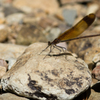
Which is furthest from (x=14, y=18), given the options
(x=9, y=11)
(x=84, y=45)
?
(x=84, y=45)

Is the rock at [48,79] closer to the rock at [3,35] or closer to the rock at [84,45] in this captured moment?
the rock at [84,45]

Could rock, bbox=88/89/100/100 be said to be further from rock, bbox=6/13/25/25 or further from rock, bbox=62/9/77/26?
rock, bbox=6/13/25/25

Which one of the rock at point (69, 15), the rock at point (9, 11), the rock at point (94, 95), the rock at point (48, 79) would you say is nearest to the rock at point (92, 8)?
the rock at point (69, 15)

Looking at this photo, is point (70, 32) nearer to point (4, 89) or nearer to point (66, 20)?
point (4, 89)

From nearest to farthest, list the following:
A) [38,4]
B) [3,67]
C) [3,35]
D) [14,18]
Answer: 1. [3,67]
2. [3,35]
3. [14,18]
4. [38,4]

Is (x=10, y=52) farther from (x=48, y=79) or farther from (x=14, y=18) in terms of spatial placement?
(x=14, y=18)

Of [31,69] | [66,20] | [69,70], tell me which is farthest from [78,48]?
[66,20]

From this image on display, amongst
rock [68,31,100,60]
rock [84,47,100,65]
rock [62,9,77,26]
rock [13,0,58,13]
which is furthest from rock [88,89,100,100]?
rock [13,0,58,13]
